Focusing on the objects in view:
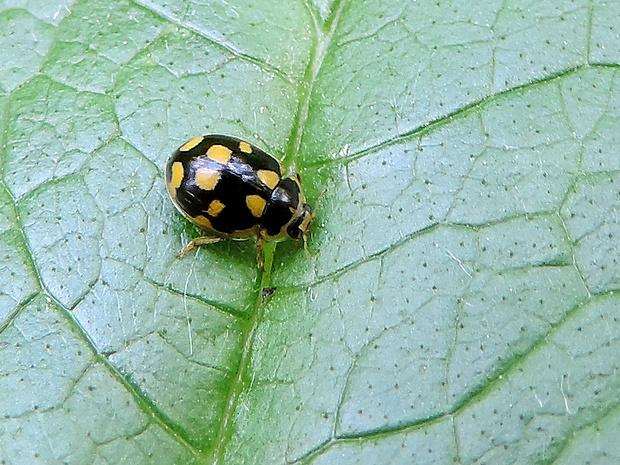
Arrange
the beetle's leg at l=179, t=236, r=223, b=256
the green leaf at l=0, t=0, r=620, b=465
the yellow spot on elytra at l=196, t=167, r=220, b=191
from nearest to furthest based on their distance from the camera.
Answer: the green leaf at l=0, t=0, r=620, b=465, the beetle's leg at l=179, t=236, r=223, b=256, the yellow spot on elytra at l=196, t=167, r=220, b=191

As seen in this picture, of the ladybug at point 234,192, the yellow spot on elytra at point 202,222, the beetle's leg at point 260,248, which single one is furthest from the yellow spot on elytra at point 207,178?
the beetle's leg at point 260,248

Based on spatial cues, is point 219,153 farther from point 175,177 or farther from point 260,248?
point 260,248

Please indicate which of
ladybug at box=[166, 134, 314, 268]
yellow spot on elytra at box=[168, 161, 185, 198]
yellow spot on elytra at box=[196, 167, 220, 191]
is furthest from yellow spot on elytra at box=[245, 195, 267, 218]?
yellow spot on elytra at box=[168, 161, 185, 198]

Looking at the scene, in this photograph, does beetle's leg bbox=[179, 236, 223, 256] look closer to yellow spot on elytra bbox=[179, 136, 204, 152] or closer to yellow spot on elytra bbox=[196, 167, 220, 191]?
yellow spot on elytra bbox=[196, 167, 220, 191]

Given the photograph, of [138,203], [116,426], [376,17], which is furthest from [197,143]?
[116,426]

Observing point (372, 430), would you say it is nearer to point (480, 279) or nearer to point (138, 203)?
point (480, 279)

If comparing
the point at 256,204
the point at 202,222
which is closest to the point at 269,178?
the point at 256,204
